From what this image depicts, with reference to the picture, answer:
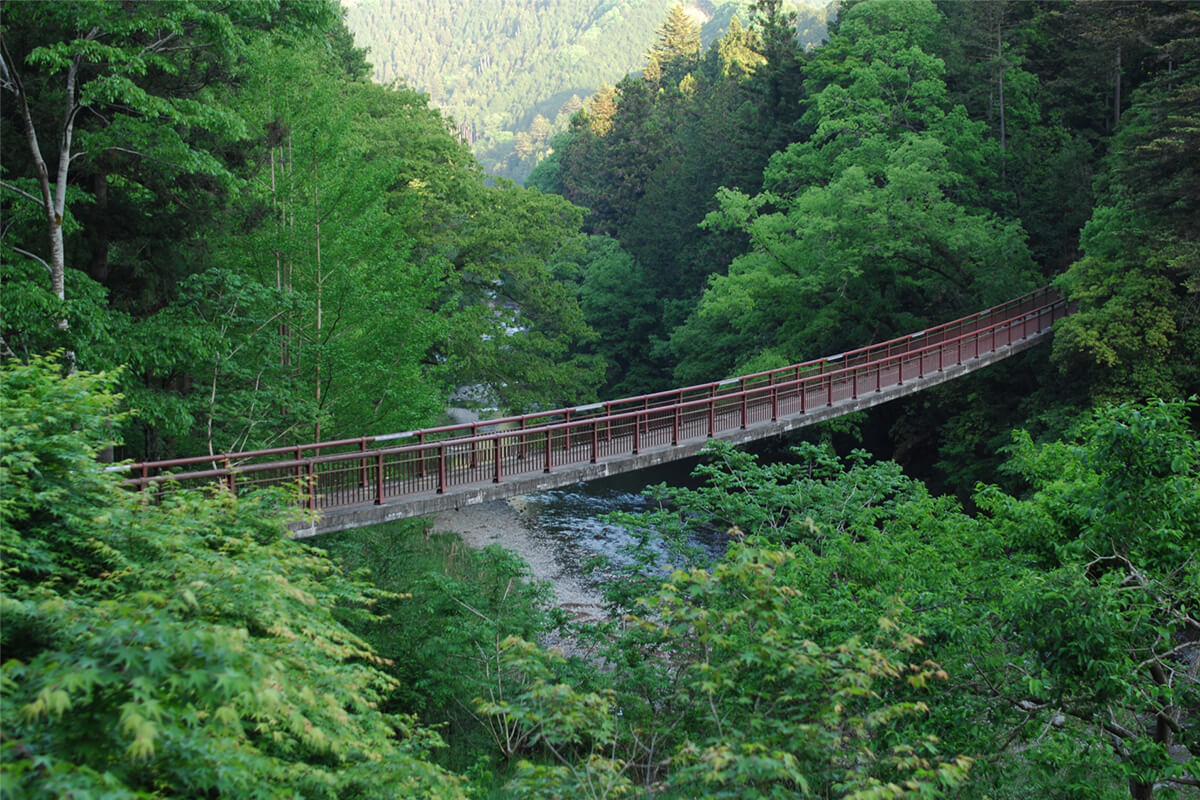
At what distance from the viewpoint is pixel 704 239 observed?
39344mm

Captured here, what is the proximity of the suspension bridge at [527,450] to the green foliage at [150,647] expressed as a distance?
1519mm

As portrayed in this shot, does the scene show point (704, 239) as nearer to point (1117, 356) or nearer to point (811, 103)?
point (811, 103)

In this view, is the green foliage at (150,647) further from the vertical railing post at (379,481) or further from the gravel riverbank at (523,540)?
the gravel riverbank at (523,540)

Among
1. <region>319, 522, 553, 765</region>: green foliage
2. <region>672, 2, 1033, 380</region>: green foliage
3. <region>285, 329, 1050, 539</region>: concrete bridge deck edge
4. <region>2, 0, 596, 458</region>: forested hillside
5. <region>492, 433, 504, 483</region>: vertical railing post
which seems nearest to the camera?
<region>2, 0, 596, 458</region>: forested hillside

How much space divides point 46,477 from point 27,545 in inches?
31.7

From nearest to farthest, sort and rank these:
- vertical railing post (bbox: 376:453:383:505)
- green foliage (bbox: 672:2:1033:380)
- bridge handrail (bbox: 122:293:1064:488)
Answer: bridge handrail (bbox: 122:293:1064:488) < vertical railing post (bbox: 376:453:383:505) < green foliage (bbox: 672:2:1033:380)

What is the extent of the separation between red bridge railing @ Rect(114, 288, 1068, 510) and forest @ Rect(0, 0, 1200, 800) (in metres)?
0.83

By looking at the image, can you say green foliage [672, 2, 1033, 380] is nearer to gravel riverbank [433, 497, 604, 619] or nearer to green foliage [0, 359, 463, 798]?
gravel riverbank [433, 497, 604, 619]

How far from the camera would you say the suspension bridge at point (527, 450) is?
12.3 metres

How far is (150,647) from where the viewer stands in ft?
13.3

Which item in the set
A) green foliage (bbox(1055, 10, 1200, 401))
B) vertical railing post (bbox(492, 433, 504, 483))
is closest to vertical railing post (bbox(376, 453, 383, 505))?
vertical railing post (bbox(492, 433, 504, 483))

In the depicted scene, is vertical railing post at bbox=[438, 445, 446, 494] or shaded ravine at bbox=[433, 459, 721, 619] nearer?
vertical railing post at bbox=[438, 445, 446, 494]

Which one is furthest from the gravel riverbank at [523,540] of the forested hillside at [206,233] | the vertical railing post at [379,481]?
the vertical railing post at [379,481]

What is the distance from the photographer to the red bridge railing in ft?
39.8
